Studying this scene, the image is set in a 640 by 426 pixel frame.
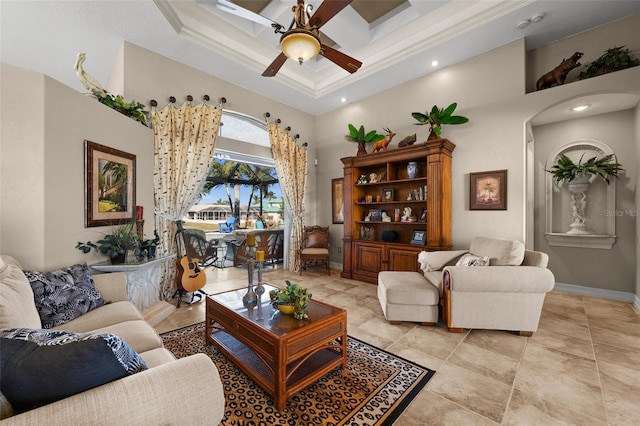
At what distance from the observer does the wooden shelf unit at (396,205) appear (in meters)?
3.93

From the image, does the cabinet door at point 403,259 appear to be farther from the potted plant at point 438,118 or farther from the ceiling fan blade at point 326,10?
the ceiling fan blade at point 326,10

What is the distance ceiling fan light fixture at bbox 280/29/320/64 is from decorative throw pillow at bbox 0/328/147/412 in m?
2.46

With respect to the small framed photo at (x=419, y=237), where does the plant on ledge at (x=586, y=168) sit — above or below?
above

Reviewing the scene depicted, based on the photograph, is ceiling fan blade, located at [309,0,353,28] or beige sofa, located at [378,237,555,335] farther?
beige sofa, located at [378,237,555,335]

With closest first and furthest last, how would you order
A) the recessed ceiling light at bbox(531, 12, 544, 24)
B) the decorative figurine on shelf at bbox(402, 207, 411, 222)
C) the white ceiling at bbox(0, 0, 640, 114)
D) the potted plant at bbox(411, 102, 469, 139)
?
the white ceiling at bbox(0, 0, 640, 114) → the recessed ceiling light at bbox(531, 12, 544, 24) → the potted plant at bbox(411, 102, 469, 139) → the decorative figurine on shelf at bbox(402, 207, 411, 222)

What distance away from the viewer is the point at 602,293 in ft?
12.1

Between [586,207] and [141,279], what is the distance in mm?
6215

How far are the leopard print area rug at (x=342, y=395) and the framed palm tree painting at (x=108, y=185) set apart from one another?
169 centimetres

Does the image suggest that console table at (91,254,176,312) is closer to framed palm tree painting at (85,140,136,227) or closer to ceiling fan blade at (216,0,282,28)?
framed palm tree painting at (85,140,136,227)

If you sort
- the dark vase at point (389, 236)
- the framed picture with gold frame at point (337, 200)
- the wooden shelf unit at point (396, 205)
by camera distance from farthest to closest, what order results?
the framed picture with gold frame at point (337, 200) → the dark vase at point (389, 236) → the wooden shelf unit at point (396, 205)

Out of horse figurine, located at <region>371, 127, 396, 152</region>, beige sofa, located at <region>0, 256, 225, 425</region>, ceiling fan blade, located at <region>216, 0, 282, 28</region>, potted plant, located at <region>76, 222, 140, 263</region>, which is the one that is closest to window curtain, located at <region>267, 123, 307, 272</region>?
horse figurine, located at <region>371, 127, 396, 152</region>

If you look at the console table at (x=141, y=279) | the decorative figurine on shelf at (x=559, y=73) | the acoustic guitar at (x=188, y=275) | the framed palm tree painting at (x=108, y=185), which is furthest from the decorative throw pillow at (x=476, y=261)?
the framed palm tree painting at (x=108, y=185)

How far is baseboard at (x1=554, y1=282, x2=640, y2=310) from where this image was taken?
3.43 metres

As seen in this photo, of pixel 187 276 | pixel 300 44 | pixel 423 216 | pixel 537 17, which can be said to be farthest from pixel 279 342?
pixel 537 17
